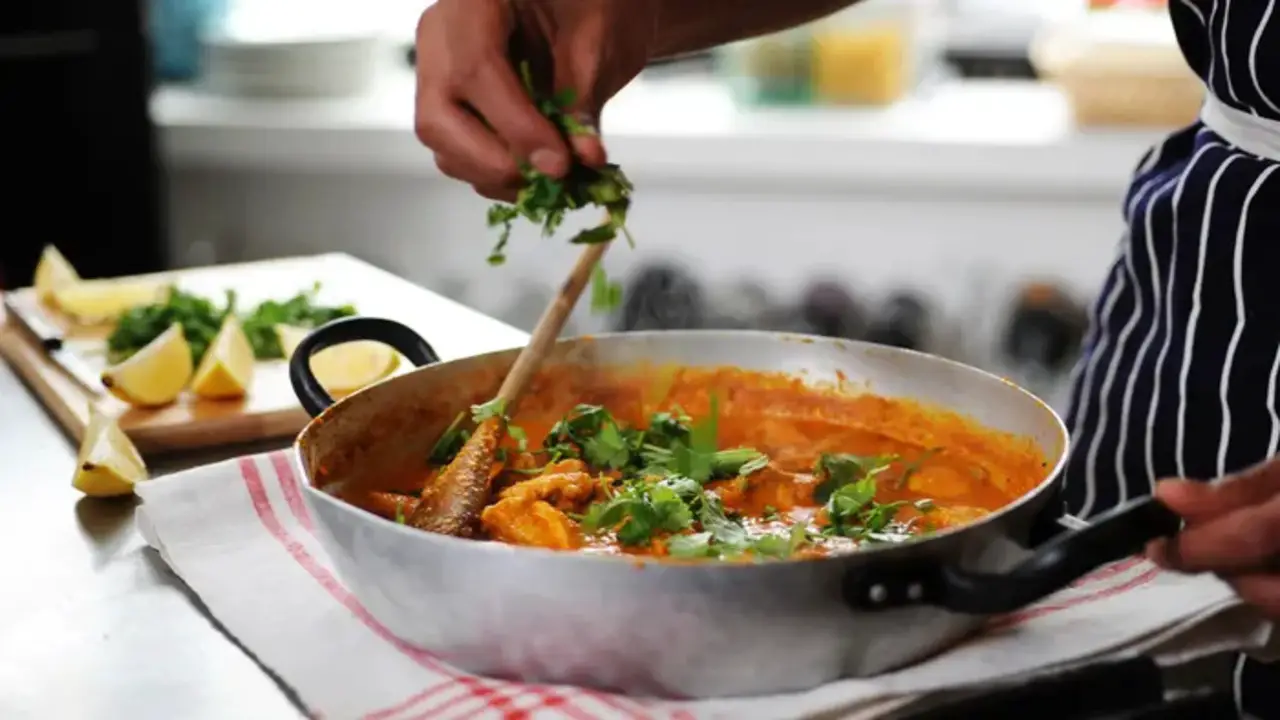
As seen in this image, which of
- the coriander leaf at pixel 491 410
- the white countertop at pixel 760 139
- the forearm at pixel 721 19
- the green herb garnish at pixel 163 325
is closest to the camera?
the coriander leaf at pixel 491 410

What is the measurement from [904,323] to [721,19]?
4.71 feet

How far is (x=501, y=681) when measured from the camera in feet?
2.59

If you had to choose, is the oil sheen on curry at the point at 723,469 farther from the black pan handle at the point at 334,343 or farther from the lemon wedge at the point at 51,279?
the lemon wedge at the point at 51,279

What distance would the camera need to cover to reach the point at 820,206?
2.78 m

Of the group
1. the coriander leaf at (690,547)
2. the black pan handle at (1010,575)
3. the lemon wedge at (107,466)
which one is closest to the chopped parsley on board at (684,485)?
the coriander leaf at (690,547)

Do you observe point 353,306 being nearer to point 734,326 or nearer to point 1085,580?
point 1085,580

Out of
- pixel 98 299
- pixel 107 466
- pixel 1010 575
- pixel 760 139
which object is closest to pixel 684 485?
pixel 1010 575

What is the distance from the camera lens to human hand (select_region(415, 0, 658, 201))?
1025mm

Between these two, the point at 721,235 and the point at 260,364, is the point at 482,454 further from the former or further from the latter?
the point at 721,235

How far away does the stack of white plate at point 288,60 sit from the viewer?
9.75 feet

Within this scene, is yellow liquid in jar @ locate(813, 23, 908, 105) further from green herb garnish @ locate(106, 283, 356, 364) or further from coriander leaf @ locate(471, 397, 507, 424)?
coriander leaf @ locate(471, 397, 507, 424)

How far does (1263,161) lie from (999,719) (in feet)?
2.04

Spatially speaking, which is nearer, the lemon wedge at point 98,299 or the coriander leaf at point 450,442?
the coriander leaf at point 450,442

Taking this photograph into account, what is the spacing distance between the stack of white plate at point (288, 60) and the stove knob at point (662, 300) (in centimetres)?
74
